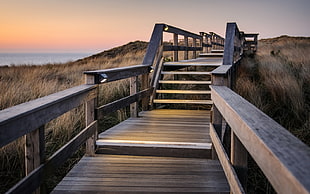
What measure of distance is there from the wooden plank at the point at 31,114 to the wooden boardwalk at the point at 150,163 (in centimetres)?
73

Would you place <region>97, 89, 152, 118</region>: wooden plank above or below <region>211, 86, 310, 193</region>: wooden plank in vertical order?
below

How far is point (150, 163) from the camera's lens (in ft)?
11.5

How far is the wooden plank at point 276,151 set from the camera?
1012 mm

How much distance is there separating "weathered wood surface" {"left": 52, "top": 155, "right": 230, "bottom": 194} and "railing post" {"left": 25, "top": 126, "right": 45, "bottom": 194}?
1.91ft

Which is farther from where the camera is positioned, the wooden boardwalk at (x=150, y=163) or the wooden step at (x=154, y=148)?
the wooden step at (x=154, y=148)

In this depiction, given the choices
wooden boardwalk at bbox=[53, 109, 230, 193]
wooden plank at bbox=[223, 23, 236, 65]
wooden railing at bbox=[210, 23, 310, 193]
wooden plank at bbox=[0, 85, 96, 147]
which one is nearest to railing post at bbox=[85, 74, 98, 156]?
wooden boardwalk at bbox=[53, 109, 230, 193]

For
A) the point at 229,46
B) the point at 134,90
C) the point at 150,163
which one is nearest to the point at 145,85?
the point at 134,90

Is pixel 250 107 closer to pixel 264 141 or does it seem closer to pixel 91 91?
pixel 264 141

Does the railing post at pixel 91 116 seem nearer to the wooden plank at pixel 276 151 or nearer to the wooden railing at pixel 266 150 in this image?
the wooden railing at pixel 266 150

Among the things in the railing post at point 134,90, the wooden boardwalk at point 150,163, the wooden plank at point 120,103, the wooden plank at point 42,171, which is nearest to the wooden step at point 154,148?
the wooden boardwalk at point 150,163

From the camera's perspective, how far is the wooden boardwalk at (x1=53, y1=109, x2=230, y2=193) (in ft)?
9.45

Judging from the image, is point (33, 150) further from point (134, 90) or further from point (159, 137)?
point (134, 90)

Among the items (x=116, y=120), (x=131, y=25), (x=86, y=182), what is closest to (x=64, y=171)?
(x=86, y=182)

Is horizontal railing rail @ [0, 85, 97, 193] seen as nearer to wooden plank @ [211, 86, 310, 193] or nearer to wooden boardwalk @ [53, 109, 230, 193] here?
wooden boardwalk @ [53, 109, 230, 193]
